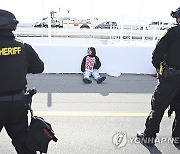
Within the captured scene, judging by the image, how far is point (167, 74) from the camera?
2.96 metres

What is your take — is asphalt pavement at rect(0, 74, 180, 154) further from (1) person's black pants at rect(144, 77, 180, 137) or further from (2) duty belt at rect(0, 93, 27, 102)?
(2) duty belt at rect(0, 93, 27, 102)

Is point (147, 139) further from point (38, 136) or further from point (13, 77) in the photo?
point (13, 77)

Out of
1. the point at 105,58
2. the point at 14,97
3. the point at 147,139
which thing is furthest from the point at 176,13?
the point at 105,58

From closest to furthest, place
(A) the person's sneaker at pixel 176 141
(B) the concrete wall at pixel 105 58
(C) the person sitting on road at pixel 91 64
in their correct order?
(A) the person's sneaker at pixel 176 141 < (C) the person sitting on road at pixel 91 64 < (B) the concrete wall at pixel 105 58

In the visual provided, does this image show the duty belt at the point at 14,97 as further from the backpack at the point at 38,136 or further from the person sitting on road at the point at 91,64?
the person sitting on road at the point at 91,64

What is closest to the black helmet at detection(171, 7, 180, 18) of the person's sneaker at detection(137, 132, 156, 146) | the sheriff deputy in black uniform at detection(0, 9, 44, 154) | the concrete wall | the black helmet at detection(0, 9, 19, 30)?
the person's sneaker at detection(137, 132, 156, 146)

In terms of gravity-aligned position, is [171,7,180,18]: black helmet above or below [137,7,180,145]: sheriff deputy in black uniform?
above

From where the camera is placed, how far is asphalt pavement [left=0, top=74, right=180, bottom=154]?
3.20m

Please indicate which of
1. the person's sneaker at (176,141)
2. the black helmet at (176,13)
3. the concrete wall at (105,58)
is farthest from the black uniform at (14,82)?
the concrete wall at (105,58)

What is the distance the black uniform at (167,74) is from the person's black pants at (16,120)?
5.42 feet

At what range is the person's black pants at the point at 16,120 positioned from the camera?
2.18m

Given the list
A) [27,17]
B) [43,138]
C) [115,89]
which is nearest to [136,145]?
[43,138]

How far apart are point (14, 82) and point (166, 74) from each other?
5.97ft

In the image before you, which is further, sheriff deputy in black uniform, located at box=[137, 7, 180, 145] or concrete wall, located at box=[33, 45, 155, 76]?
concrete wall, located at box=[33, 45, 155, 76]
